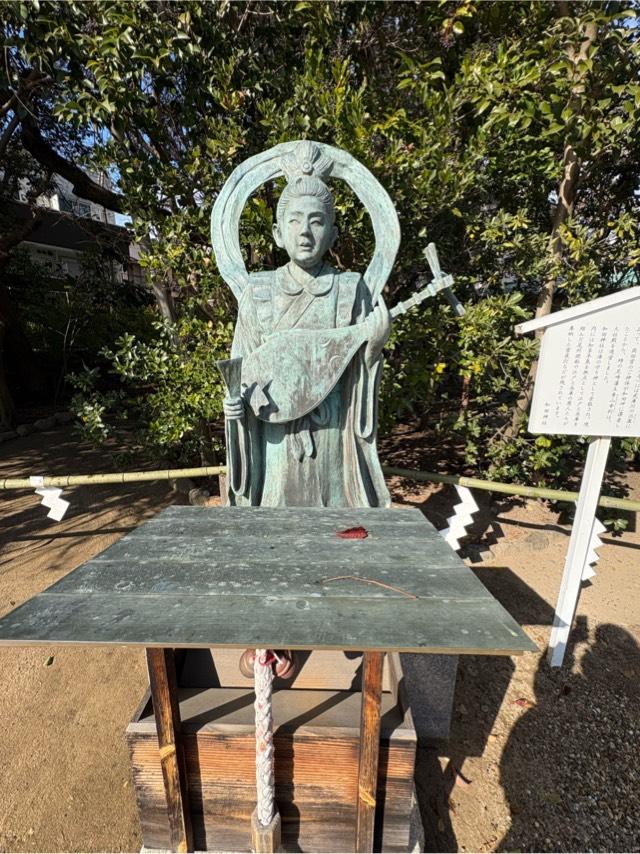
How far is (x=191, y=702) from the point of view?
1.89 metres

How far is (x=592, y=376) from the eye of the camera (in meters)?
2.94

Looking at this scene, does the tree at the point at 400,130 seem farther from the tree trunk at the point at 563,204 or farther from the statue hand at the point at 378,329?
the statue hand at the point at 378,329

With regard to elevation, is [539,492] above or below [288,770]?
above

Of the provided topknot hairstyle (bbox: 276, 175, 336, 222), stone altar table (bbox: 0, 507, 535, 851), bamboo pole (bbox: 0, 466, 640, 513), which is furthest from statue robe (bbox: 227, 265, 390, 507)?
bamboo pole (bbox: 0, 466, 640, 513)

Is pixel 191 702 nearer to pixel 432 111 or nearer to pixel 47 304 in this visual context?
pixel 432 111

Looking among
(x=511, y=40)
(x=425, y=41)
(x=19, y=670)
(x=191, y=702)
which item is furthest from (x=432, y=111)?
(x=19, y=670)

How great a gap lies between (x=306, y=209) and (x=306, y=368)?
0.79 m

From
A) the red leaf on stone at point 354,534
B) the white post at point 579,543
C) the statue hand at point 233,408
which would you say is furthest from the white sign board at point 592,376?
the statue hand at point 233,408

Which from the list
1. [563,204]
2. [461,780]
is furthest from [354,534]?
[563,204]

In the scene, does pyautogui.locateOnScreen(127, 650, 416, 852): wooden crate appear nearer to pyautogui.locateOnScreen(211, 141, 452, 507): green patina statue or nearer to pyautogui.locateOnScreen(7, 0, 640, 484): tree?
pyautogui.locateOnScreen(211, 141, 452, 507): green patina statue

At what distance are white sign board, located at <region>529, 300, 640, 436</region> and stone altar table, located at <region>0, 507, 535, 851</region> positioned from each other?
5.84 ft

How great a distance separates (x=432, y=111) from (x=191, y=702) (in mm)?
4749

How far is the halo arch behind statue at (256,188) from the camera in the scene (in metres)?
2.28

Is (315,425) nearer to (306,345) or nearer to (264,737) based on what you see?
(306,345)
